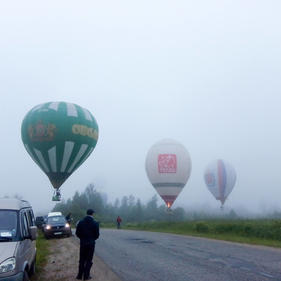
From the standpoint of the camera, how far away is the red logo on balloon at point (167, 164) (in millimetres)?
43250

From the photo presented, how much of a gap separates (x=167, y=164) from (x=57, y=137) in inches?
708

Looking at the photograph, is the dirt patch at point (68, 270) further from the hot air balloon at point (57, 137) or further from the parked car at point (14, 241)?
the hot air balloon at point (57, 137)

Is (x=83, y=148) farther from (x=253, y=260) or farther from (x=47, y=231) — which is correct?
(x=253, y=260)

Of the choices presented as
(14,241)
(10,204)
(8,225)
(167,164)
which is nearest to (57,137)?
(10,204)

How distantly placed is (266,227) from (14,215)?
21.4 m

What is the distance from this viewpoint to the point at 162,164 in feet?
143

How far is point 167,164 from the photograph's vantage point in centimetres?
4334

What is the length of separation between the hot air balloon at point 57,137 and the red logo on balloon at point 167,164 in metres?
15.6

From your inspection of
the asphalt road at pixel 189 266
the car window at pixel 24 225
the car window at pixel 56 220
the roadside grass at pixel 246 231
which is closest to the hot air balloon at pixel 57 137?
the car window at pixel 56 220

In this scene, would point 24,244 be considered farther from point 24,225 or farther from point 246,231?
point 246,231

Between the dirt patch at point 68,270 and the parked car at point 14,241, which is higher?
the parked car at point 14,241

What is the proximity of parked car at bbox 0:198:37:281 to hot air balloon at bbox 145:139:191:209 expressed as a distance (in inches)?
1296

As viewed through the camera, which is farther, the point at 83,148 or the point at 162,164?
the point at 162,164

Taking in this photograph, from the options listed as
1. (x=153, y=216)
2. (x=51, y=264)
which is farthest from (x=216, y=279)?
(x=153, y=216)
